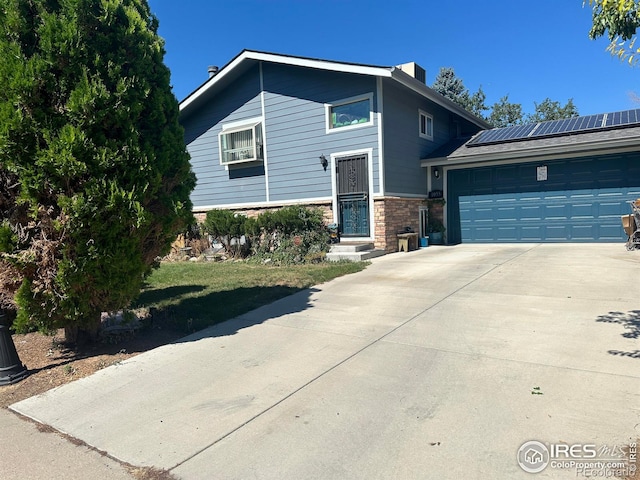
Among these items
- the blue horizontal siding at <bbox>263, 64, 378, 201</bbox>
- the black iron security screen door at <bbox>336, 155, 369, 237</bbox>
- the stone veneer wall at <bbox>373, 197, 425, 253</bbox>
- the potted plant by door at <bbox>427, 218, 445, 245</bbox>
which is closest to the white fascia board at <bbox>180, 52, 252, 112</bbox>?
the blue horizontal siding at <bbox>263, 64, 378, 201</bbox>

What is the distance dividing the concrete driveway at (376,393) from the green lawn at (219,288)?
643 millimetres

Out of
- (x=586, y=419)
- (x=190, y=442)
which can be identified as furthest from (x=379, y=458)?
(x=586, y=419)

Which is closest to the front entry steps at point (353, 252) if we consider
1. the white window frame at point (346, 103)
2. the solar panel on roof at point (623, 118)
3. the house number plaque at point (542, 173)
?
the white window frame at point (346, 103)

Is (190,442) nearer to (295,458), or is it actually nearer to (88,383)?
(295,458)

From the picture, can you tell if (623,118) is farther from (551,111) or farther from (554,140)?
(551,111)

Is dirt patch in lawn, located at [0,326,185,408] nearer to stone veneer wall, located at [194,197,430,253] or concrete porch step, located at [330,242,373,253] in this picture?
concrete porch step, located at [330,242,373,253]

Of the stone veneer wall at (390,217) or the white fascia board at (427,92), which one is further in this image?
the stone veneer wall at (390,217)

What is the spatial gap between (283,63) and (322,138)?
2538mm

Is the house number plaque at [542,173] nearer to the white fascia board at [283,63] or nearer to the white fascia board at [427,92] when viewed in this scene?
the white fascia board at [427,92]

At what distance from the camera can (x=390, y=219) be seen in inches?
451

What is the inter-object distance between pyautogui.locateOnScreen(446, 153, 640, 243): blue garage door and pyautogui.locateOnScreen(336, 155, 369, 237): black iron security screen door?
3809 millimetres

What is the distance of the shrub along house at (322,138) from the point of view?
447 inches

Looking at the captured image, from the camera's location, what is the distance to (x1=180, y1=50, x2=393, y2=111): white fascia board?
1052 cm

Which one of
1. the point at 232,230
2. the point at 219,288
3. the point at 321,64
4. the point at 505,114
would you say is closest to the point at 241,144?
the point at 232,230
